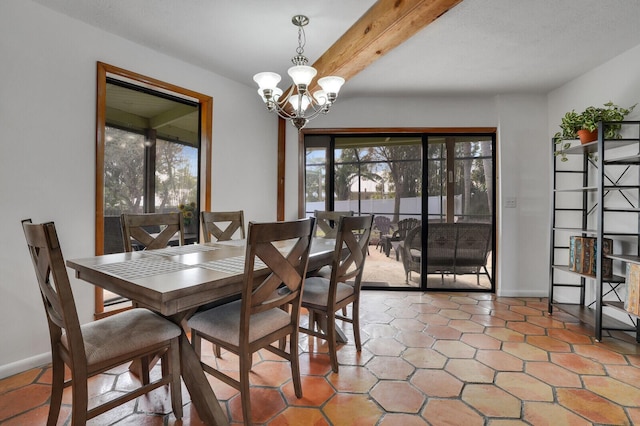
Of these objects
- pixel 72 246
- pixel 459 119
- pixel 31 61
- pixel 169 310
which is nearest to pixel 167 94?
pixel 31 61

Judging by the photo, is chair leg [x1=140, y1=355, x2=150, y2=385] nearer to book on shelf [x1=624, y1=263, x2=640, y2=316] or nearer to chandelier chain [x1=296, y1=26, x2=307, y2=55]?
chandelier chain [x1=296, y1=26, x2=307, y2=55]

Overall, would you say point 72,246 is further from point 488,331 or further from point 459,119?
point 459,119

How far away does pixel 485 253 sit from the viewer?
382 cm

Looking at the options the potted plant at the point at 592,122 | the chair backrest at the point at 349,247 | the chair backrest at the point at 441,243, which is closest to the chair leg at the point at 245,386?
the chair backrest at the point at 349,247

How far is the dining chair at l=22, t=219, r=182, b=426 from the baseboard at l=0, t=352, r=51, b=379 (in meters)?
0.93

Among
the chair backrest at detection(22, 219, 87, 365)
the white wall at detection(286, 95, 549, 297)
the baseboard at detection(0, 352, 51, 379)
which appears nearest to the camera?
the chair backrest at detection(22, 219, 87, 365)

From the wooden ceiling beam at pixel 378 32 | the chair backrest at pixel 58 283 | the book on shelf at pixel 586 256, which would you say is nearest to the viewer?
the chair backrest at pixel 58 283

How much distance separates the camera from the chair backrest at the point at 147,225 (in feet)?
7.02

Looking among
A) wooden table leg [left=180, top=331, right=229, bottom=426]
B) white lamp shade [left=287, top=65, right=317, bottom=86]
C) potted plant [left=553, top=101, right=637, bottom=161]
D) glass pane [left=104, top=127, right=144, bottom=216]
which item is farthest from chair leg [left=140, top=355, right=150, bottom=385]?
potted plant [left=553, top=101, right=637, bottom=161]

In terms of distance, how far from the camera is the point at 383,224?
13.0ft

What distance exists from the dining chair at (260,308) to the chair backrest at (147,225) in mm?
849

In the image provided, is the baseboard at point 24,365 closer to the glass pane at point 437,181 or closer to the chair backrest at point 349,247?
the chair backrest at point 349,247

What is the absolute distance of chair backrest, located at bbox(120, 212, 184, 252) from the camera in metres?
2.14

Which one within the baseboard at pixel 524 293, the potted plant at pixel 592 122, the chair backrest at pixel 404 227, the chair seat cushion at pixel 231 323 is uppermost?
the potted plant at pixel 592 122
